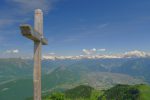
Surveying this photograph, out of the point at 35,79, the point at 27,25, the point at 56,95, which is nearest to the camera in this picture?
the point at 27,25

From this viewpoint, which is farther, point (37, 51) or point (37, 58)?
point (37, 51)

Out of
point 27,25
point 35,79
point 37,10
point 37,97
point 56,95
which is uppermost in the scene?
point 37,10

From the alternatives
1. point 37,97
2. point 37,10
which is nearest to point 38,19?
point 37,10

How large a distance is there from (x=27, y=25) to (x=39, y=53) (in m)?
2.05

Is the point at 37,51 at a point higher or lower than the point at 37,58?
higher

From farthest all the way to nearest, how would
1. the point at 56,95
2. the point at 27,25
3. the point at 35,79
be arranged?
the point at 56,95 < the point at 35,79 < the point at 27,25

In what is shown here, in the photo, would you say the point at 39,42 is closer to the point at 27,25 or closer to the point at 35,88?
the point at 35,88

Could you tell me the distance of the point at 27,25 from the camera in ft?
25.6

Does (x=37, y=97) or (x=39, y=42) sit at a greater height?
(x=39, y=42)

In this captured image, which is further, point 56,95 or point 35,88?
point 56,95

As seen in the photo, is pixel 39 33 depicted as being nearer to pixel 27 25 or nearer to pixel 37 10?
pixel 37 10

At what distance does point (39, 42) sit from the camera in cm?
996

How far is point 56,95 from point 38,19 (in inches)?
2168

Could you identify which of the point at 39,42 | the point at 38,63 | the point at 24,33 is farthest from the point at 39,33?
the point at 24,33
